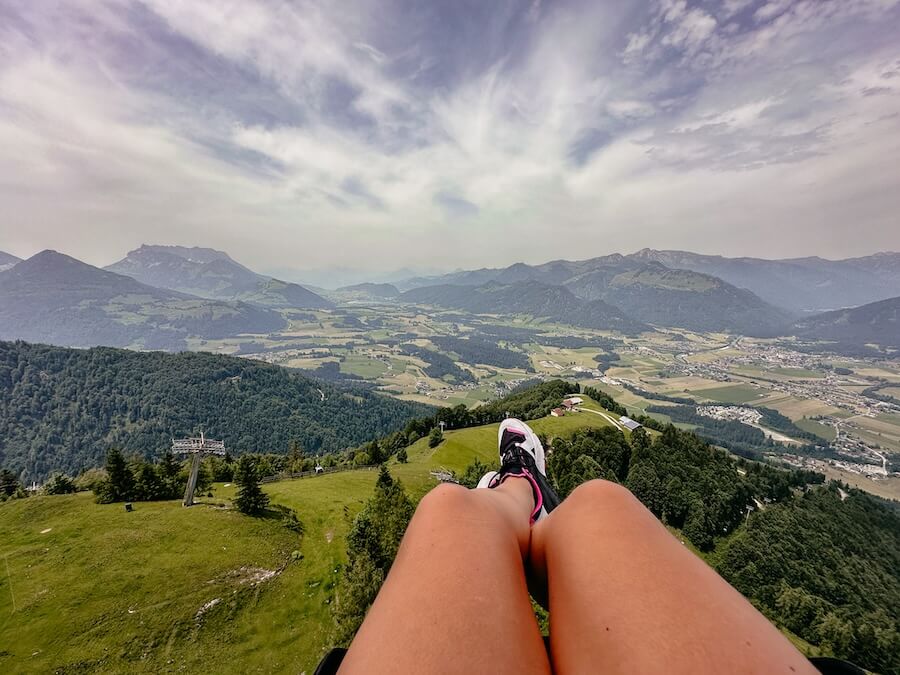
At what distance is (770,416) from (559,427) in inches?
6819

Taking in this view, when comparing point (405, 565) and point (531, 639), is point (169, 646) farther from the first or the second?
point (531, 639)

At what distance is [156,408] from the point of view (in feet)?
541

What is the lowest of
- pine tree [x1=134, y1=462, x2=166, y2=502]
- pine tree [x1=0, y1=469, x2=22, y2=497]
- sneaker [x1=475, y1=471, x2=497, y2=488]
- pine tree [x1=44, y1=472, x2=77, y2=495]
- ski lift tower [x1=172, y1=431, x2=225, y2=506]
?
pine tree [x1=0, y1=469, x2=22, y2=497]

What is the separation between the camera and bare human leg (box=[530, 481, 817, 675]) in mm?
2600

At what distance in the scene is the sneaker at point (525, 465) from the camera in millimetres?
8736

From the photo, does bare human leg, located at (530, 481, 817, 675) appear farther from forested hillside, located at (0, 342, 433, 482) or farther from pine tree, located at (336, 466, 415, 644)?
forested hillside, located at (0, 342, 433, 482)

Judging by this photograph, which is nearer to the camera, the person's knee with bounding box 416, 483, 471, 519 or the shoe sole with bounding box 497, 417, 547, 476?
the person's knee with bounding box 416, 483, 471, 519

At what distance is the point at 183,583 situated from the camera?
18.6 m

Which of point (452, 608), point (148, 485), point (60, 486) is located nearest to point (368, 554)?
point (452, 608)

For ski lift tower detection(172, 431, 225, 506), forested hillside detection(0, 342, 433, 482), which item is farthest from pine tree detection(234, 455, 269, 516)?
forested hillside detection(0, 342, 433, 482)

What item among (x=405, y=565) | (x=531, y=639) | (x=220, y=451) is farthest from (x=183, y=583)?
(x=531, y=639)

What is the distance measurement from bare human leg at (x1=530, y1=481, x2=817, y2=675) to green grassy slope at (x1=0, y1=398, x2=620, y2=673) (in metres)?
19.7

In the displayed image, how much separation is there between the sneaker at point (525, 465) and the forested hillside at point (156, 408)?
473 feet

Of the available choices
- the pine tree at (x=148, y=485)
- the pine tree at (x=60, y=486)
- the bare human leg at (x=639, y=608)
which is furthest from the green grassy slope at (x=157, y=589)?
the bare human leg at (x=639, y=608)
